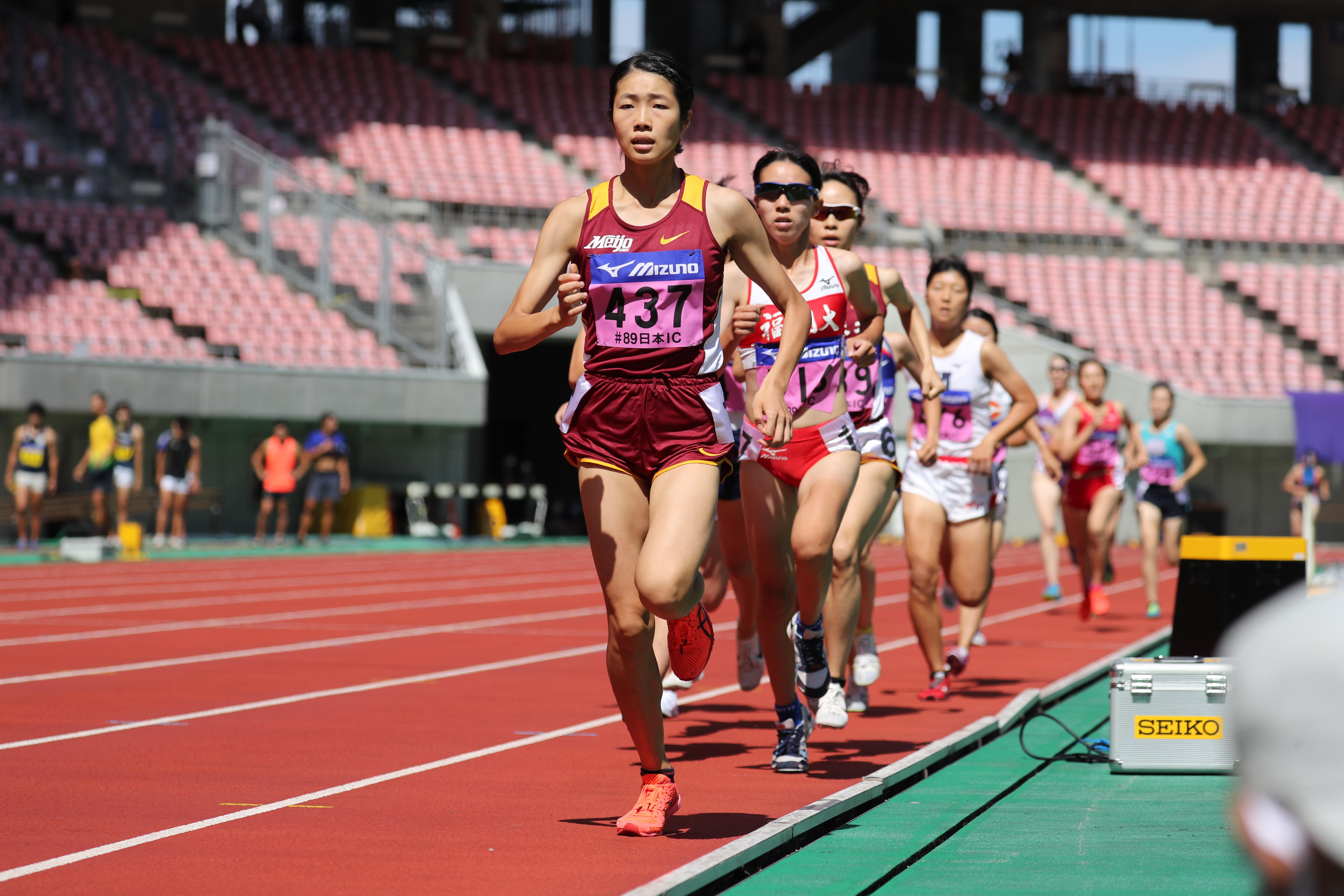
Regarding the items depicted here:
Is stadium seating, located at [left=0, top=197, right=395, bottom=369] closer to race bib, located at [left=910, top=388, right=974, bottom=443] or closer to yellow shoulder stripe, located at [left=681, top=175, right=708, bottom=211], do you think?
race bib, located at [left=910, top=388, right=974, bottom=443]

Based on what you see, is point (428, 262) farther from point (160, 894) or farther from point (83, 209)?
point (160, 894)

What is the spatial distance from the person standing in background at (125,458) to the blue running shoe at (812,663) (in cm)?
1763

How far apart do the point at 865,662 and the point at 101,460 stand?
668 inches

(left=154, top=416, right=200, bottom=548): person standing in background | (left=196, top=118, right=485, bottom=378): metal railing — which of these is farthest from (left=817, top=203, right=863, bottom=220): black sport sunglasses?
(left=196, top=118, right=485, bottom=378): metal railing

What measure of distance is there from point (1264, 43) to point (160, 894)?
44801 mm

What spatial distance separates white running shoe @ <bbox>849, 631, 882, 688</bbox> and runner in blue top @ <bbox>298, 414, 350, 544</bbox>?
17258 millimetres

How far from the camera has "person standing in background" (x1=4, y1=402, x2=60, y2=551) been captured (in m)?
21.7

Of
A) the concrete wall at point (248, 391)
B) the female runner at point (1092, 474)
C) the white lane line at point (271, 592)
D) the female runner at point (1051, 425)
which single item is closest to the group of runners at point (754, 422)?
the female runner at point (1092, 474)

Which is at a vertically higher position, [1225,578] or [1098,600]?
[1225,578]

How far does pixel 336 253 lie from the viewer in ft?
91.4

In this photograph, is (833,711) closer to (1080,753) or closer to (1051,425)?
(1080,753)

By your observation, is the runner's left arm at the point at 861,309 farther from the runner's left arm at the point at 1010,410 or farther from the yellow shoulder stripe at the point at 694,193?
the yellow shoulder stripe at the point at 694,193

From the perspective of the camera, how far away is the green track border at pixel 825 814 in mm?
4141

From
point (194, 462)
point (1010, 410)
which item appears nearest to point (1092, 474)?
point (1010, 410)
